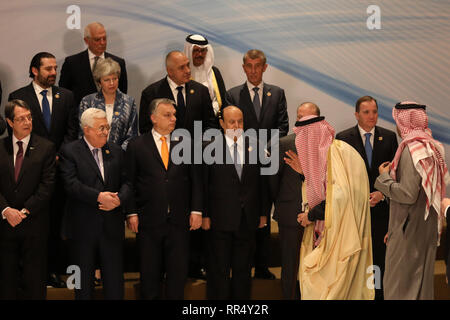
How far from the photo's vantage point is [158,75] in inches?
294

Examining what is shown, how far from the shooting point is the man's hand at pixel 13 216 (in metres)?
5.32

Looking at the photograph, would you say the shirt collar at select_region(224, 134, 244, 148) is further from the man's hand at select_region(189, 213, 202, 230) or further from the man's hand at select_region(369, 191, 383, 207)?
the man's hand at select_region(369, 191, 383, 207)

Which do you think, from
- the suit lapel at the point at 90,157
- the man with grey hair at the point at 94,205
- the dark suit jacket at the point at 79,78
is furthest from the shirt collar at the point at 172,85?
the suit lapel at the point at 90,157

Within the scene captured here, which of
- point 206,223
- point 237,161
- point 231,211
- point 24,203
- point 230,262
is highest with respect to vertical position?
point 237,161

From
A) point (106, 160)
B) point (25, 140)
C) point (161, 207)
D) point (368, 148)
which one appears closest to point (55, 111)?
point (25, 140)

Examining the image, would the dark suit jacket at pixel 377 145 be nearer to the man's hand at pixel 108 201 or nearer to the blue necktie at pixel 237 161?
the blue necktie at pixel 237 161

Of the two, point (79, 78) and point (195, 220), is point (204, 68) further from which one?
point (195, 220)

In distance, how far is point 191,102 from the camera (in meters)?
6.17

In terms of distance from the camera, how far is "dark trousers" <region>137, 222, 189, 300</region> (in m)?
5.64

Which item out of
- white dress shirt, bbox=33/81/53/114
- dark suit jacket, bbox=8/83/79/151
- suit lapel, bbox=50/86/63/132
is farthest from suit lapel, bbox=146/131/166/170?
white dress shirt, bbox=33/81/53/114

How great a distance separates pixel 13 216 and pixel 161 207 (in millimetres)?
1146

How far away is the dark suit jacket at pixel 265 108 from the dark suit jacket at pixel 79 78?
3.48 ft

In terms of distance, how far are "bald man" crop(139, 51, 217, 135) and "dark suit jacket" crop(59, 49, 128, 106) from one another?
437 millimetres
